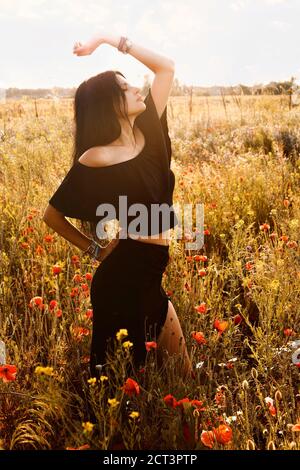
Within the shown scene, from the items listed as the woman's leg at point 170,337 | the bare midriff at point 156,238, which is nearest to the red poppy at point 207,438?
the woman's leg at point 170,337

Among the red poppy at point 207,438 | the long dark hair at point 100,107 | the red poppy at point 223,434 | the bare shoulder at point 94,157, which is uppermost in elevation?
the long dark hair at point 100,107

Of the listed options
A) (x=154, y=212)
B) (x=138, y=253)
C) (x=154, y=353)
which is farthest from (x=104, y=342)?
(x=154, y=212)

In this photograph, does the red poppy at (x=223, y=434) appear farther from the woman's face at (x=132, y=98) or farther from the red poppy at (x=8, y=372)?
the woman's face at (x=132, y=98)

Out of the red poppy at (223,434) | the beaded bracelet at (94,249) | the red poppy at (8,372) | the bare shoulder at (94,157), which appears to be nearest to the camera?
the red poppy at (223,434)

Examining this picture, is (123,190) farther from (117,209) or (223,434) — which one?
(223,434)

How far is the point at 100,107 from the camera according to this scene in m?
2.30

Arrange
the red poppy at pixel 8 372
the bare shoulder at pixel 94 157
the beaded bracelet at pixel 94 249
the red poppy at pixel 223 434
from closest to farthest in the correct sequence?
the red poppy at pixel 223 434 < the red poppy at pixel 8 372 < the bare shoulder at pixel 94 157 < the beaded bracelet at pixel 94 249

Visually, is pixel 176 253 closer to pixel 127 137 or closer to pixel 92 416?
pixel 127 137

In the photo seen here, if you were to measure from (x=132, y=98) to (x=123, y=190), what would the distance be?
1.33 ft

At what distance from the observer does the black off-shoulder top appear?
7.58 feet

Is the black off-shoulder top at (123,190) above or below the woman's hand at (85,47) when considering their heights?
below

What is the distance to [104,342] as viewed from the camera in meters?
2.30

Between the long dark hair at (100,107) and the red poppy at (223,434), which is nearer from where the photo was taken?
the red poppy at (223,434)

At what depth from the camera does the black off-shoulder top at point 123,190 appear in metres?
2.31
